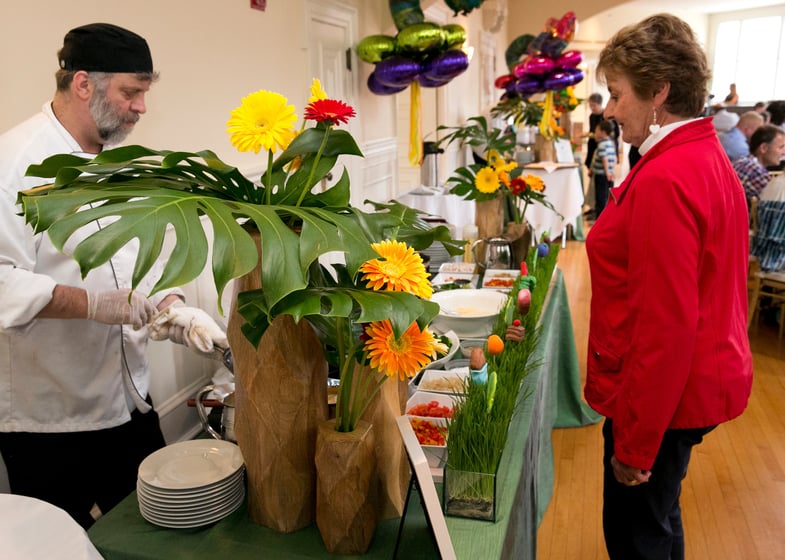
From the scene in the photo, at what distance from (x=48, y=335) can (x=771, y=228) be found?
3.54 m

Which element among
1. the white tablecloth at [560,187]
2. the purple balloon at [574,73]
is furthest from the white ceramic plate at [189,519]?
the purple balloon at [574,73]

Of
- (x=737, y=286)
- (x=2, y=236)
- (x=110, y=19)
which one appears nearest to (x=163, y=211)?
(x=2, y=236)

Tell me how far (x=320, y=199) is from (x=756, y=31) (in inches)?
658

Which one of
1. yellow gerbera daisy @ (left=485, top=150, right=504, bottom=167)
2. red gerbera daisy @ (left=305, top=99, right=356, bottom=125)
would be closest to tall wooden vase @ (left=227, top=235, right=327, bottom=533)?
red gerbera daisy @ (left=305, top=99, right=356, bottom=125)

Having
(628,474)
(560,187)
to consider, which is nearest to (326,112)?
(628,474)

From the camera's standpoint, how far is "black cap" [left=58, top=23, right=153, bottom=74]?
144 cm

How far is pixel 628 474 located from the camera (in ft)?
4.31

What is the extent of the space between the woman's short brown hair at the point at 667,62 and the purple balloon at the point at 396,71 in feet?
8.67

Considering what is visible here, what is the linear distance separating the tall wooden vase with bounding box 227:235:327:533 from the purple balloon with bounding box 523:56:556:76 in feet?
16.6

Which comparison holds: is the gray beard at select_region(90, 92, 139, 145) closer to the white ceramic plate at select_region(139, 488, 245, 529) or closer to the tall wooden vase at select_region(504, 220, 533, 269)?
the white ceramic plate at select_region(139, 488, 245, 529)

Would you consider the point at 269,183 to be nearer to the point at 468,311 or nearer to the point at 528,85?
the point at 468,311

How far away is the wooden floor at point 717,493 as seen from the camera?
2.15m

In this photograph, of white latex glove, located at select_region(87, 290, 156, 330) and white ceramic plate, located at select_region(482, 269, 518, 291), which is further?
white ceramic plate, located at select_region(482, 269, 518, 291)

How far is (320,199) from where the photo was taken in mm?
1005
